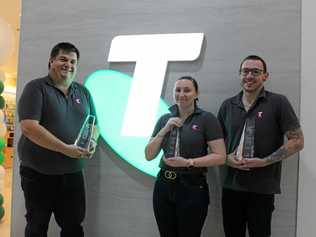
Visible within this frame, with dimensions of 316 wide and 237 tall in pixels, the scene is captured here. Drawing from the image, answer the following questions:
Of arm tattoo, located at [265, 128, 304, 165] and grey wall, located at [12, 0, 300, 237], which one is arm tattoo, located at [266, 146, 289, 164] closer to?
arm tattoo, located at [265, 128, 304, 165]

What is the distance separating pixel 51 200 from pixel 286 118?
1515mm

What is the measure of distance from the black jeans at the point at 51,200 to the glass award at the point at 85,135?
0.76ft

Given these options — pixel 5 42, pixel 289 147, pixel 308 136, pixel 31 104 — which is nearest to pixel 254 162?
pixel 289 147

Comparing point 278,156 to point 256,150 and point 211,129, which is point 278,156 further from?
point 211,129

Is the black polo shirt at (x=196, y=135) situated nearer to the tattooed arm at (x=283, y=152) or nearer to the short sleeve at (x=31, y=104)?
the tattooed arm at (x=283, y=152)

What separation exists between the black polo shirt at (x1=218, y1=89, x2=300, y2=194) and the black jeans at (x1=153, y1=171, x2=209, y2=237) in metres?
0.27

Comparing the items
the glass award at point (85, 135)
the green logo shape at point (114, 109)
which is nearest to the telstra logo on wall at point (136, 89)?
the green logo shape at point (114, 109)

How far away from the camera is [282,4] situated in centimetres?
244

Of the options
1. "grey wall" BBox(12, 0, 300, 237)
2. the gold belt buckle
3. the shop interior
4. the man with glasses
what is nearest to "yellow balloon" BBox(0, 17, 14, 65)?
the shop interior

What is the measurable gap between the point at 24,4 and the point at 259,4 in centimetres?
196

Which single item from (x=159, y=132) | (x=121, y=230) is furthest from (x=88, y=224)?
(x=159, y=132)

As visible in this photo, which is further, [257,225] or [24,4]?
[24,4]

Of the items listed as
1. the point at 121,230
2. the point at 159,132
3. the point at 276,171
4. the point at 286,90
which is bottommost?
the point at 121,230

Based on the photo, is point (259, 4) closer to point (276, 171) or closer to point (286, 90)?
point (286, 90)
